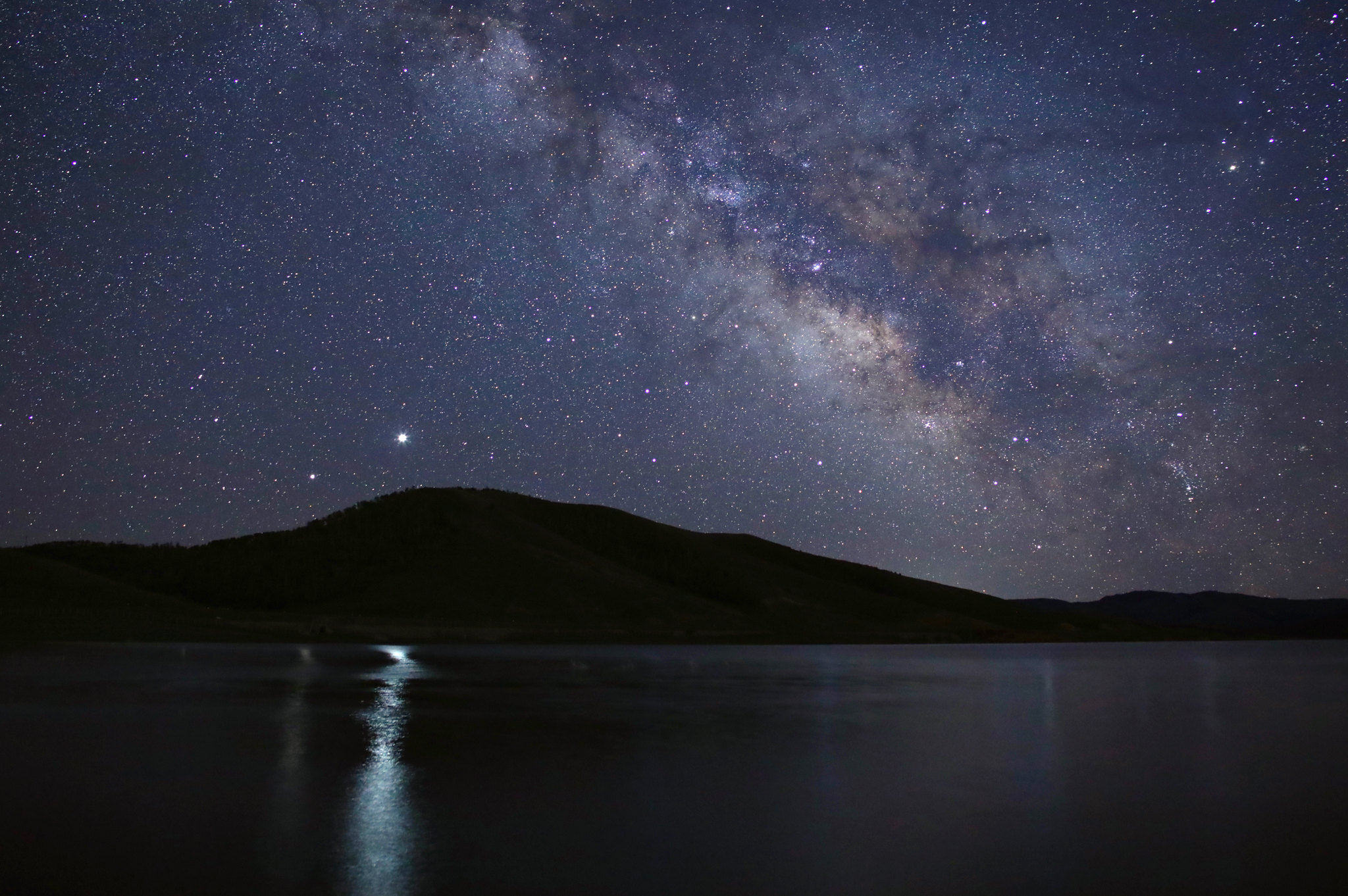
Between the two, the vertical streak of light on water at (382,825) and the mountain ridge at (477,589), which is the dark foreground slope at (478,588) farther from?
the vertical streak of light on water at (382,825)

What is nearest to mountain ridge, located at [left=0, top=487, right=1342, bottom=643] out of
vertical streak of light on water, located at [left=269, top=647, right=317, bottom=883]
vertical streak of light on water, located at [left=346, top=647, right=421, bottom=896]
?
vertical streak of light on water, located at [left=269, top=647, right=317, bottom=883]

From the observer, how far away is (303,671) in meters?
39.2

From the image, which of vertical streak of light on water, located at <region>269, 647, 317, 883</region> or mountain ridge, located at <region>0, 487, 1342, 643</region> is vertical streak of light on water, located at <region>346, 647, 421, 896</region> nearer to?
vertical streak of light on water, located at <region>269, 647, 317, 883</region>

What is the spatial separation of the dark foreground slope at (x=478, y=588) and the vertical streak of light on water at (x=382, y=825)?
193ft

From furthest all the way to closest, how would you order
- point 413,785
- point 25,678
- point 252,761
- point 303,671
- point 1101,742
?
point 303,671 → point 25,678 → point 1101,742 → point 252,761 → point 413,785

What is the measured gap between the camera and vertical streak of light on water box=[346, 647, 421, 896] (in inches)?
348

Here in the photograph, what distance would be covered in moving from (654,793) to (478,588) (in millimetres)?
114736

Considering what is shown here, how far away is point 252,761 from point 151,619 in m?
71.9

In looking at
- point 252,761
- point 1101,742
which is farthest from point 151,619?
point 1101,742

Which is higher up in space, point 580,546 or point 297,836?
point 580,546

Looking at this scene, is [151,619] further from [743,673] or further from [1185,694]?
[1185,694]

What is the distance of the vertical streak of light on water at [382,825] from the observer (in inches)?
348

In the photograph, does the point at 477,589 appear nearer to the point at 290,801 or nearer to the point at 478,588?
the point at 478,588

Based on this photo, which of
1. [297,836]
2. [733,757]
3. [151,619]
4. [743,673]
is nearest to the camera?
[297,836]
